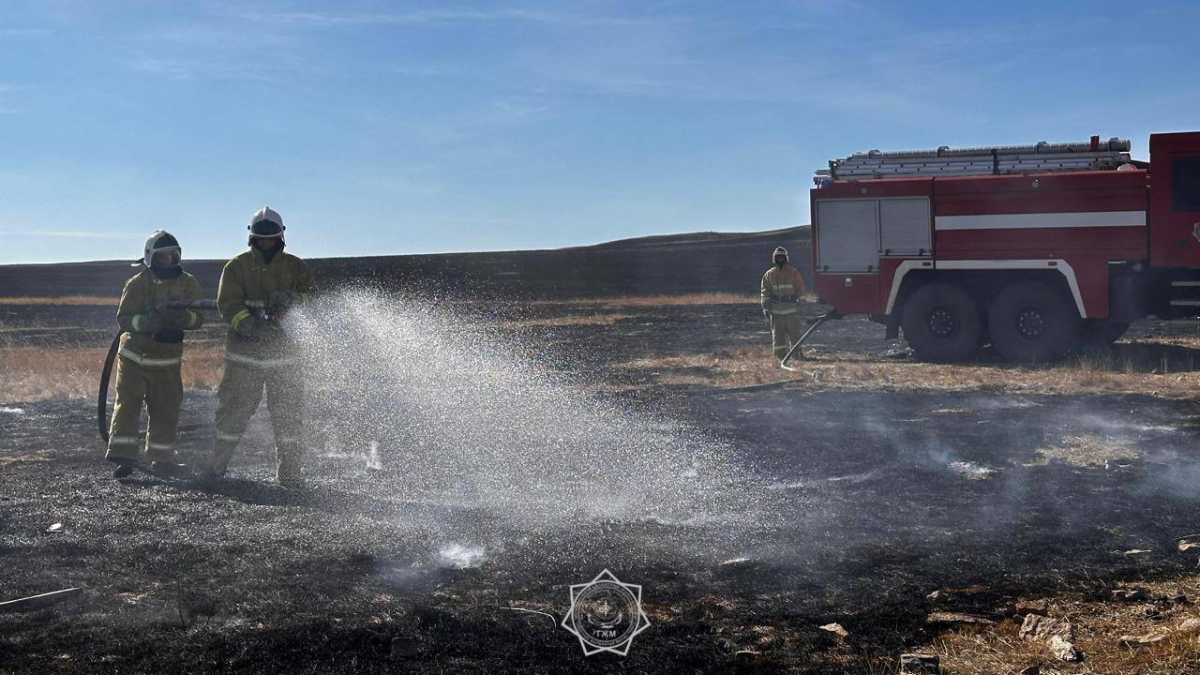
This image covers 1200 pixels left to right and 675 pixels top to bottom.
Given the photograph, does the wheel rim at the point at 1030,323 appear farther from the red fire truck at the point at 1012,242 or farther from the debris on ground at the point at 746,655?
the debris on ground at the point at 746,655

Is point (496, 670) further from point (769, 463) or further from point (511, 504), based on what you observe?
point (769, 463)

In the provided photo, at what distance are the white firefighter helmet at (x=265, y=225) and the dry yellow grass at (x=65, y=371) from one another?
688 cm

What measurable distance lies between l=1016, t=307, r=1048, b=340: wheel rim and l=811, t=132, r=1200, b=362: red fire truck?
13mm

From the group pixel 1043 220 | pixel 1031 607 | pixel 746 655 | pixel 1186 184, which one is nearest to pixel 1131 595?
pixel 1031 607

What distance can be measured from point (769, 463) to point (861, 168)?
8832 millimetres

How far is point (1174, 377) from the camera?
40.5 ft

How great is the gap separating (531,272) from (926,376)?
47.1 metres

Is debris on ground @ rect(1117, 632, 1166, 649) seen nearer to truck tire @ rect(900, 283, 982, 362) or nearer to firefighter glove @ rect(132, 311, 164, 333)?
firefighter glove @ rect(132, 311, 164, 333)

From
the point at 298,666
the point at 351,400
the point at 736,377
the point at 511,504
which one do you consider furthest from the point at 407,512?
the point at 736,377

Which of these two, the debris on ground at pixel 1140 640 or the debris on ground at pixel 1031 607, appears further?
the debris on ground at pixel 1031 607

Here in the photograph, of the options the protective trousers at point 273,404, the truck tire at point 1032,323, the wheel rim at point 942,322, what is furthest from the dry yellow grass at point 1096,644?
the wheel rim at point 942,322

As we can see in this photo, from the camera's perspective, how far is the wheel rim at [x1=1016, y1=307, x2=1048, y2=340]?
47.7 feet

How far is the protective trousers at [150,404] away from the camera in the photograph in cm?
808

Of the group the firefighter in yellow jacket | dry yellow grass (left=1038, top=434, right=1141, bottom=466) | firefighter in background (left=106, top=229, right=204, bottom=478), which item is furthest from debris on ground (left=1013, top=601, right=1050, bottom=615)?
firefighter in background (left=106, top=229, right=204, bottom=478)
